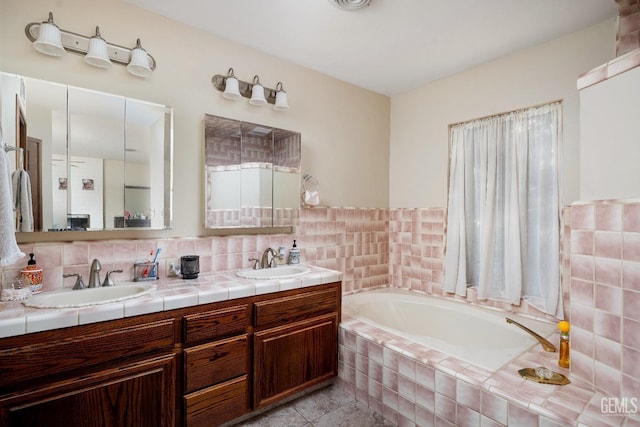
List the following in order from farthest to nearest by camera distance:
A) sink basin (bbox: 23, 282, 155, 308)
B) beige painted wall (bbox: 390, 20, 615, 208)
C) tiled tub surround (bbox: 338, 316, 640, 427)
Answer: beige painted wall (bbox: 390, 20, 615, 208) < sink basin (bbox: 23, 282, 155, 308) < tiled tub surround (bbox: 338, 316, 640, 427)

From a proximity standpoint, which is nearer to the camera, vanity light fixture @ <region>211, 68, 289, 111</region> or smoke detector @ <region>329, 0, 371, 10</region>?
smoke detector @ <region>329, 0, 371, 10</region>

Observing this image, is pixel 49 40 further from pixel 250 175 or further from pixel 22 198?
pixel 250 175

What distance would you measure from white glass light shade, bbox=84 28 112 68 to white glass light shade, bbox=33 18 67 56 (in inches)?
5.0

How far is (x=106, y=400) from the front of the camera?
4.76 ft

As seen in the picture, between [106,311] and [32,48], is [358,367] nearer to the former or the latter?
[106,311]

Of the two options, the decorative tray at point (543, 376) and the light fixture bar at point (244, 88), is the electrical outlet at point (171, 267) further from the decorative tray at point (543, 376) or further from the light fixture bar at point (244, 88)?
the decorative tray at point (543, 376)

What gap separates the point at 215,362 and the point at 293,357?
540 millimetres

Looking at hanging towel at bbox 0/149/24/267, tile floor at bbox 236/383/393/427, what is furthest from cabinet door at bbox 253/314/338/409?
hanging towel at bbox 0/149/24/267

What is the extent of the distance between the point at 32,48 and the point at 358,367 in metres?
2.74

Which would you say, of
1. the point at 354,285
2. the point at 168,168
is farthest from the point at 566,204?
the point at 168,168

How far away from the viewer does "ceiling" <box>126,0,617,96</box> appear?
6.40 feet

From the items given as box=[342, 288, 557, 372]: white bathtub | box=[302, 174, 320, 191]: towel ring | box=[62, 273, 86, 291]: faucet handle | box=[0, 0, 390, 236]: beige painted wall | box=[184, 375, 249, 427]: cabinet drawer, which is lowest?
box=[184, 375, 249, 427]: cabinet drawer

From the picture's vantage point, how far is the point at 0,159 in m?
1.36

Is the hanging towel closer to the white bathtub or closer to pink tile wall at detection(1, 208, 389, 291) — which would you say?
pink tile wall at detection(1, 208, 389, 291)
